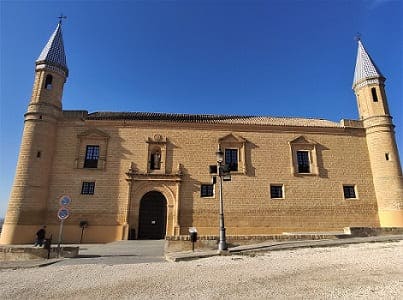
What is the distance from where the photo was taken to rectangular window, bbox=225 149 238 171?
71.9 ft

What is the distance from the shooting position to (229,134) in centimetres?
2233

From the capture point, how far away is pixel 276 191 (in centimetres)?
2142

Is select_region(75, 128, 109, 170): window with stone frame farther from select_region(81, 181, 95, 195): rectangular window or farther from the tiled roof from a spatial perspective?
the tiled roof

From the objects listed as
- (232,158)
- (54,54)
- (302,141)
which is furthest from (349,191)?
(54,54)

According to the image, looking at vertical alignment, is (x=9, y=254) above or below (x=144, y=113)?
below

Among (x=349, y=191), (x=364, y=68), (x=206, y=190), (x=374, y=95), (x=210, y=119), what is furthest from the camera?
(x=364, y=68)

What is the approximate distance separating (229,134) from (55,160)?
13.4 metres

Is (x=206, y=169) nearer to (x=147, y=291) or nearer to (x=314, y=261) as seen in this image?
(x=314, y=261)

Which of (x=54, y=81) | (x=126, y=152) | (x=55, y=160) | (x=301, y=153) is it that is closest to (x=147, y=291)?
(x=126, y=152)

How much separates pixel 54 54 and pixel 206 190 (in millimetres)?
16930

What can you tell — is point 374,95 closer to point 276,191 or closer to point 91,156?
point 276,191

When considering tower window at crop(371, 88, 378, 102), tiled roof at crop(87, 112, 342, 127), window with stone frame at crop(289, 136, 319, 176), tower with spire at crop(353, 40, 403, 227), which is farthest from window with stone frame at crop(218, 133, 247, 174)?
tower window at crop(371, 88, 378, 102)

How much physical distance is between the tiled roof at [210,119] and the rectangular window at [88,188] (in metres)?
5.27

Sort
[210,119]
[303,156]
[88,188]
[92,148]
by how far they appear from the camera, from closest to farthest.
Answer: [88,188]
[92,148]
[303,156]
[210,119]
